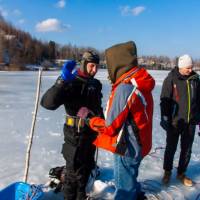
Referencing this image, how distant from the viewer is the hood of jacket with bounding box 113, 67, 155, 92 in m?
2.28

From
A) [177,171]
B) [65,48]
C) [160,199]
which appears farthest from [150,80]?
[65,48]

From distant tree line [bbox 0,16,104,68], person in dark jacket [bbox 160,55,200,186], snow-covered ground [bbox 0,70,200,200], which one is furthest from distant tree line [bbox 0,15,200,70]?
person in dark jacket [bbox 160,55,200,186]

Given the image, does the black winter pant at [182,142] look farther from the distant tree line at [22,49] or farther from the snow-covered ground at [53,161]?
the distant tree line at [22,49]

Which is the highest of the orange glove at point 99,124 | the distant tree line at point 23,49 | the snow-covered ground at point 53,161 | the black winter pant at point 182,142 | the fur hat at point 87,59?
the distant tree line at point 23,49

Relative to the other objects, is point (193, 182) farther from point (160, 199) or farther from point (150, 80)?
point (150, 80)

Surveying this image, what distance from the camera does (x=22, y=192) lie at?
2.73 m

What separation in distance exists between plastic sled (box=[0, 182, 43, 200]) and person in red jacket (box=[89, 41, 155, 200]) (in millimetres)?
730

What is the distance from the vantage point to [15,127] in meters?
6.52

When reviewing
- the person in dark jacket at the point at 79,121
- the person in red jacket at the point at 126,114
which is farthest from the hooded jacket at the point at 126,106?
the person in dark jacket at the point at 79,121

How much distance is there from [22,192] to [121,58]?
58.9 inches

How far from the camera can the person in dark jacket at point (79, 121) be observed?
9.18ft

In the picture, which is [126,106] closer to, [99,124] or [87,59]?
[99,124]

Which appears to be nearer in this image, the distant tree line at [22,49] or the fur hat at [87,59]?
the fur hat at [87,59]

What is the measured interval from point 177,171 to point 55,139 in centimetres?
247
